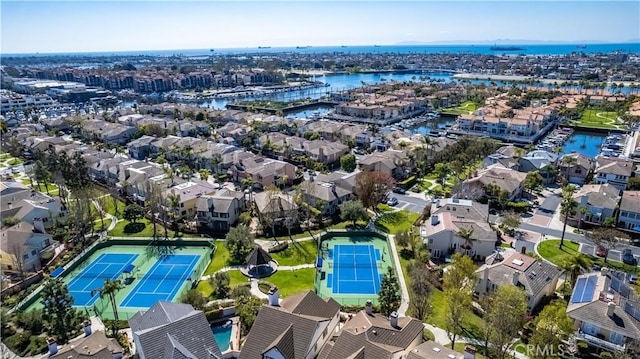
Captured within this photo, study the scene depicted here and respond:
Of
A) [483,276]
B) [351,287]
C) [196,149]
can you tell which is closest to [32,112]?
[196,149]

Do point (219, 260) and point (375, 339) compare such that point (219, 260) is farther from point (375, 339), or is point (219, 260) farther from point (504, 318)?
point (504, 318)

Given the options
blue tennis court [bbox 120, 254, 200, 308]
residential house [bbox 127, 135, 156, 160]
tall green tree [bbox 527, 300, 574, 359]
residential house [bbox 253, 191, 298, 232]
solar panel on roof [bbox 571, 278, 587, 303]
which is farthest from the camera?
residential house [bbox 127, 135, 156, 160]

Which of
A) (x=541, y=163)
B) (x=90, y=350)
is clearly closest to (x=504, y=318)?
(x=90, y=350)

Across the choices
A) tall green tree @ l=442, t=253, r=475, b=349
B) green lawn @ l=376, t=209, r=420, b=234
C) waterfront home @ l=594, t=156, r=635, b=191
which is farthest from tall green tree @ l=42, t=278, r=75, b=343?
waterfront home @ l=594, t=156, r=635, b=191

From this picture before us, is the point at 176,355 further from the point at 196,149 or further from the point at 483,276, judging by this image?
the point at 196,149

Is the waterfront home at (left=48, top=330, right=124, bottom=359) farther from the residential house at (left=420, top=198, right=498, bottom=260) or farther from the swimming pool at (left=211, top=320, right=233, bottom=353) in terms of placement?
the residential house at (left=420, top=198, right=498, bottom=260)

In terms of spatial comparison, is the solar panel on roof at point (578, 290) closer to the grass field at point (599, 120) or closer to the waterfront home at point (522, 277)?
the waterfront home at point (522, 277)

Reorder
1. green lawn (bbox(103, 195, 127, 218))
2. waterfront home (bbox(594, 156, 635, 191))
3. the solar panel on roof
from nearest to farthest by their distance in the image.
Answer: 1. the solar panel on roof
2. green lawn (bbox(103, 195, 127, 218))
3. waterfront home (bbox(594, 156, 635, 191))

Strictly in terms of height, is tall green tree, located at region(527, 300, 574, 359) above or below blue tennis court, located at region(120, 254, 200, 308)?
above
